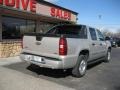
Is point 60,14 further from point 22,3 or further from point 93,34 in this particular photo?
point 93,34

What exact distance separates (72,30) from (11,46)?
508 centimetres

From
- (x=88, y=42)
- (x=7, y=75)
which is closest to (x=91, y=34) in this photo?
(x=88, y=42)

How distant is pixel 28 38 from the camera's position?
7395 mm

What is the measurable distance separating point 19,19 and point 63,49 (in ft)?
25.8

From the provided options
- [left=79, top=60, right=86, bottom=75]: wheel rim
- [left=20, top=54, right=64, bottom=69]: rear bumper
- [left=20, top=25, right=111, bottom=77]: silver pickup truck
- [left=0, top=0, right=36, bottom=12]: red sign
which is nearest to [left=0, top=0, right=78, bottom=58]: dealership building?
[left=0, top=0, right=36, bottom=12]: red sign

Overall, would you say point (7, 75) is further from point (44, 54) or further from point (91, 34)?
point (91, 34)

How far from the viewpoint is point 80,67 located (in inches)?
299

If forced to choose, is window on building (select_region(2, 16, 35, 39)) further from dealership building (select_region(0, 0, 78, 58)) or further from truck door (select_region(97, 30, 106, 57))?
truck door (select_region(97, 30, 106, 57))

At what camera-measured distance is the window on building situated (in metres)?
12.4

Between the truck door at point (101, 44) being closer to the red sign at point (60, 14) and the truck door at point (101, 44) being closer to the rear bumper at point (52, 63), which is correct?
the rear bumper at point (52, 63)

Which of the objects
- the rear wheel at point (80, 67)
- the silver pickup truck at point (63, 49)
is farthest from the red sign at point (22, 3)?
the rear wheel at point (80, 67)

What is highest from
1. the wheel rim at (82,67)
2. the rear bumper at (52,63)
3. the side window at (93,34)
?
the side window at (93,34)

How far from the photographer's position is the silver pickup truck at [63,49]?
6527 mm

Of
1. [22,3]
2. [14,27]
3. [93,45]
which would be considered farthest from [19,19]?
[93,45]
